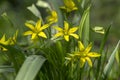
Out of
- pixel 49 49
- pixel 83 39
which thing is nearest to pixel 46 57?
pixel 49 49

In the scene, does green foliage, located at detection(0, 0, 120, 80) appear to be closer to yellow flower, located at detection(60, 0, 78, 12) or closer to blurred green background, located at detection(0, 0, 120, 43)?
yellow flower, located at detection(60, 0, 78, 12)

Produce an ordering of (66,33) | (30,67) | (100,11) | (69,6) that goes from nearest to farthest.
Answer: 1. (30,67)
2. (66,33)
3. (69,6)
4. (100,11)

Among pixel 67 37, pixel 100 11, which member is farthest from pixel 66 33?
pixel 100 11

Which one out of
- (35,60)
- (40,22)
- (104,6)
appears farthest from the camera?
(104,6)

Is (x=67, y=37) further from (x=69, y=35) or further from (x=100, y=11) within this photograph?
(x=100, y=11)

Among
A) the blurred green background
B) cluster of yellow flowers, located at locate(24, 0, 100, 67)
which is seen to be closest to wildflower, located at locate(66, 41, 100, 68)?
cluster of yellow flowers, located at locate(24, 0, 100, 67)

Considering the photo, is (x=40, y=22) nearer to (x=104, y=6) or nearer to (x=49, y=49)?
(x=49, y=49)

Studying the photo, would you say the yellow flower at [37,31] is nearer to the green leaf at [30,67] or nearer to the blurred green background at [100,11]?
the green leaf at [30,67]

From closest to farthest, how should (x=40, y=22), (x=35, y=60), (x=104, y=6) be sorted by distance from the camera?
(x=35, y=60), (x=40, y=22), (x=104, y=6)
